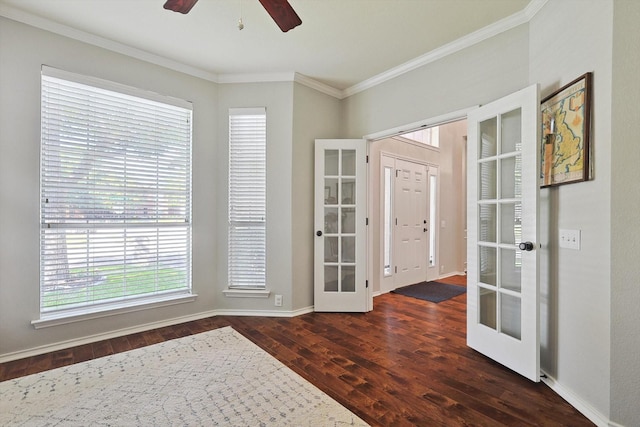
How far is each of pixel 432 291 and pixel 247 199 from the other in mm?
3162

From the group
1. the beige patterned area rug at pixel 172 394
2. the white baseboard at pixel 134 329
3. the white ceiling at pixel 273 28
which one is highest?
the white ceiling at pixel 273 28

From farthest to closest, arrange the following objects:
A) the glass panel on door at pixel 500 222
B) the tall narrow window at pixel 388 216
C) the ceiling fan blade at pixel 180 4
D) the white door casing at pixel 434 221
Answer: the white door casing at pixel 434 221, the tall narrow window at pixel 388 216, the glass panel on door at pixel 500 222, the ceiling fan blade at pixel 180 4

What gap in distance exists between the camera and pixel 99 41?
278 centimetres

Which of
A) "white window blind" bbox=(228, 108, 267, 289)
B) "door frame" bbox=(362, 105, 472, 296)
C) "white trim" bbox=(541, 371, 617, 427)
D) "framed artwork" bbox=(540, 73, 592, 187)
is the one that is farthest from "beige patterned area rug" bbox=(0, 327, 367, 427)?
"framed artwork" bbox=(540, 73, 592, 187)

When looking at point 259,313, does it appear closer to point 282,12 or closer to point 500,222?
point 500,222

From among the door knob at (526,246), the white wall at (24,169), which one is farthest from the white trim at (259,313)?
the door knob at (526,246)

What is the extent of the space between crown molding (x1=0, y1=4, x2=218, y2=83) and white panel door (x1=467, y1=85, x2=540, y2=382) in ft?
9.59

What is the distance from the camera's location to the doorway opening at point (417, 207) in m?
4.53

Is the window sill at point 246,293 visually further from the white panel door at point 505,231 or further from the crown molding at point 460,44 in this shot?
the crown molding at point 460,44

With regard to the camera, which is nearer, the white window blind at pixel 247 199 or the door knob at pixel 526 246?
the door knob at pixel 526 246

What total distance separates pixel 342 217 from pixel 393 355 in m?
1.70

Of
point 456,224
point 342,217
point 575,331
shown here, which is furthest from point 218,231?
point 456,224

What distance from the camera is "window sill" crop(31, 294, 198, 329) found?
8.35 ft

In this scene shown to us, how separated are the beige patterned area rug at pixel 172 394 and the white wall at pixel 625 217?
1.38 m
